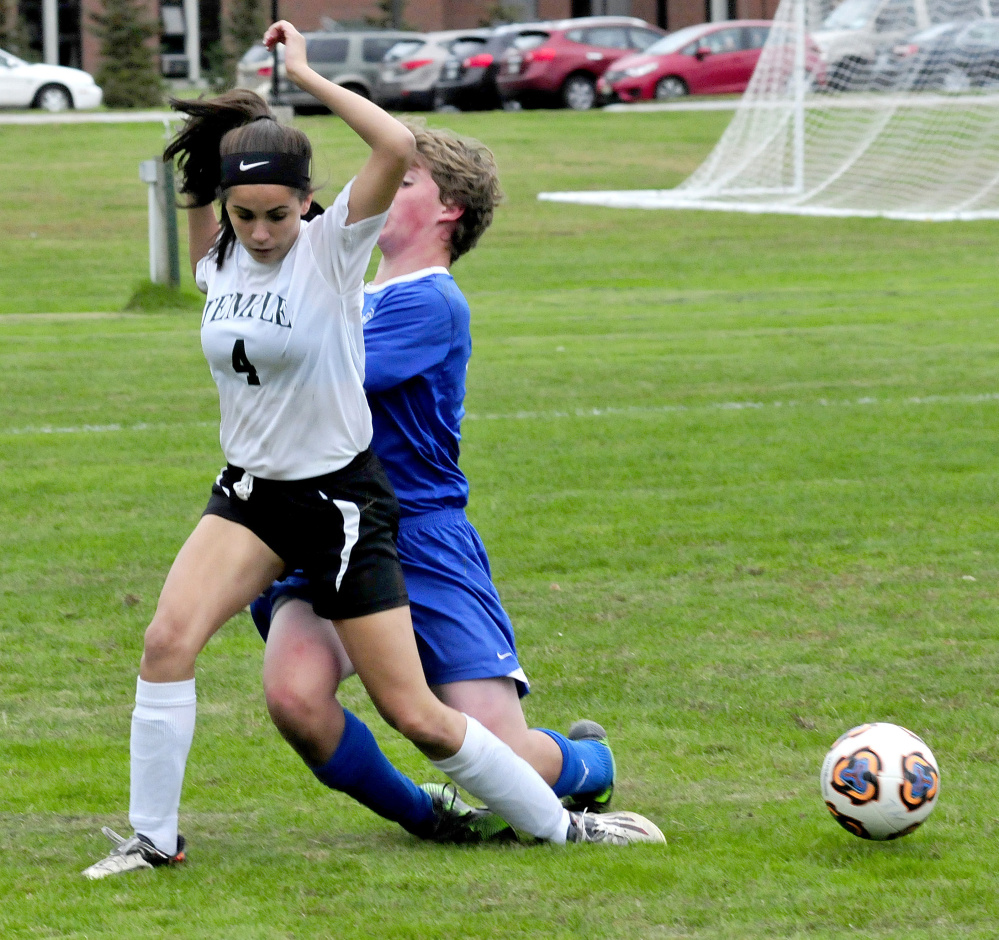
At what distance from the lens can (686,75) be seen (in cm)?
3559

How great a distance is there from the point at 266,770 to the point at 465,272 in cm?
1377

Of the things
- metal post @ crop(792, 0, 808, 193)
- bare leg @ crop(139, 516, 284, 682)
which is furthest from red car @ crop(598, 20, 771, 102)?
bare leg @ crop(139, 516, 284, 682)

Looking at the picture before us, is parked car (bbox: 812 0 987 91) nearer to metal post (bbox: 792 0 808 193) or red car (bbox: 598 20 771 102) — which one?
metal post (bbox: 792 0 808 193)

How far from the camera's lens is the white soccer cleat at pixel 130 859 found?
3.90 metres

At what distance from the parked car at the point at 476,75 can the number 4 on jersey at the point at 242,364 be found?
31.6 m

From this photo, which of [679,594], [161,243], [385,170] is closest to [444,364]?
[385,170]

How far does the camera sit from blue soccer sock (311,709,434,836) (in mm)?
4098

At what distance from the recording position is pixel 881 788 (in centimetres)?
405

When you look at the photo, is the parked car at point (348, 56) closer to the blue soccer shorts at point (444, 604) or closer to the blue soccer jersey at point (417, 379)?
the blue soccer jersey at point (417, 379)

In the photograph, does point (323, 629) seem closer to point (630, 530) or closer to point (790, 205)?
point (630, 530)

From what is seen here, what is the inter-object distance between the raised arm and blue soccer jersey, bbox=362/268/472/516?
396 mm

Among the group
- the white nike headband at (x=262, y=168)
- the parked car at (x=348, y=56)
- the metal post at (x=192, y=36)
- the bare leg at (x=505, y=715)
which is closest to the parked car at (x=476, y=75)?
the parked car at (x=348, y=56)

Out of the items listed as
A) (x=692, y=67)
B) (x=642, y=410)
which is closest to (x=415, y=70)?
(x=692, y=67)

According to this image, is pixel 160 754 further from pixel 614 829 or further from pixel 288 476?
pixel 614 829
